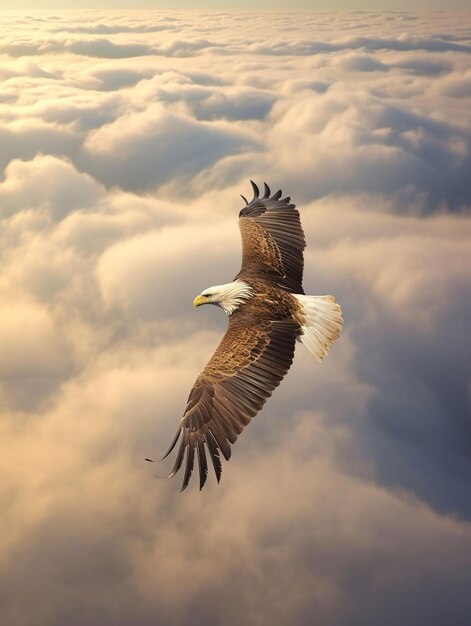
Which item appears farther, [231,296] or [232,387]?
[231,296]

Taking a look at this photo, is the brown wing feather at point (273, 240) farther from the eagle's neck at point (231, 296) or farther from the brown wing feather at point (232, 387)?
the brown wing feather at point (232, 387)

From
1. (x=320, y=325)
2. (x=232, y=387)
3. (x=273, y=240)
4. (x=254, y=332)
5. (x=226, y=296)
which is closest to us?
(x=232, y=387)

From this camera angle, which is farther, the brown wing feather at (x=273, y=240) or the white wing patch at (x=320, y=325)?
the brown wing feather at (x=273, y=240)

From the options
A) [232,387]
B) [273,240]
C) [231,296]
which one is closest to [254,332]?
[231,296]

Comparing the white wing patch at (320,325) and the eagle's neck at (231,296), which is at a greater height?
the eagle's neck at (231,296)

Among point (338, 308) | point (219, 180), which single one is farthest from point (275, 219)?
point (219, 180)

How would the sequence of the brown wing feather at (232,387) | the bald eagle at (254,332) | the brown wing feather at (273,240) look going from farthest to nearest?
the brown wing feather at (273,240) < the bald eagle at (254,332) < the brown wing feather at (232,387)

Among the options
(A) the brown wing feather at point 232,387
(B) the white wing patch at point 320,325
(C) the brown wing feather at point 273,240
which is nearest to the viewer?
(A) the brown wing feather at point 232,387

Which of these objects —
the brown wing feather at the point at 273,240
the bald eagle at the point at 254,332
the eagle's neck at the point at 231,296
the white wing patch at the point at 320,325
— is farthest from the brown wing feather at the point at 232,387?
the brown wing feather at the point at 273,240

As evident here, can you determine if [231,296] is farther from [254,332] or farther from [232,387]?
[232,387]
